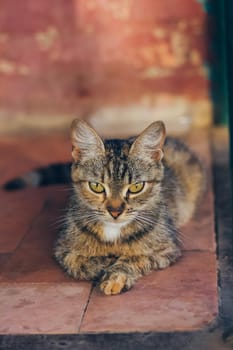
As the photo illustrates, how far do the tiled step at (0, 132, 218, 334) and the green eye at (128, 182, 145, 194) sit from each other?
0.53m

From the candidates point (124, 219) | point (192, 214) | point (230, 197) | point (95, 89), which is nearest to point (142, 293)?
point (124, 219)

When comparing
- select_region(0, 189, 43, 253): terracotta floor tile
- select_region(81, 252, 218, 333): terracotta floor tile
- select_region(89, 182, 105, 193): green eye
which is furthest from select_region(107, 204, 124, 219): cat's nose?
select_region(0, 189, 43, 253): terracotta floor tile

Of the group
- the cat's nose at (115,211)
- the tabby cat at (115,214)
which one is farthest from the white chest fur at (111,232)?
the cat's nose at (115,211)

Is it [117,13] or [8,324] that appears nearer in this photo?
[8,324]

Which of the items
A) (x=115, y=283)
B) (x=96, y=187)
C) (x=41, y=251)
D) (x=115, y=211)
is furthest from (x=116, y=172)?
(x=41, y=251)

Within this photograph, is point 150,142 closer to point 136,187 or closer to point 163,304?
point 136,187

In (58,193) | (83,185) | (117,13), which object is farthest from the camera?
(117,13)

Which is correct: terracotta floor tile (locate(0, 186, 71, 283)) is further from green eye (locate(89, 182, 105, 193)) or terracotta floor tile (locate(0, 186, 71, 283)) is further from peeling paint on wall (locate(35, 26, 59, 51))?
peeling paint on wall (locate(35, 26, 59, 51))

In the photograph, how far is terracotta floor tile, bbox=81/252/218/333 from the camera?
13.3 ft

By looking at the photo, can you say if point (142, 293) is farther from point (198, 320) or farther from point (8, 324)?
point (8, 324)

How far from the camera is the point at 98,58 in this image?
301 inches

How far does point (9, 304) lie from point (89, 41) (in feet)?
12.6

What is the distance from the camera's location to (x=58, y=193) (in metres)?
6.24

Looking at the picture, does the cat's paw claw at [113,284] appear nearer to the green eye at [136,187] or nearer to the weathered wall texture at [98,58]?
the green eye at [136,187]
